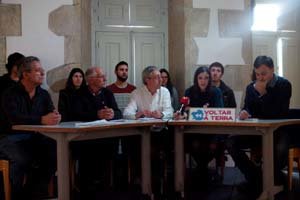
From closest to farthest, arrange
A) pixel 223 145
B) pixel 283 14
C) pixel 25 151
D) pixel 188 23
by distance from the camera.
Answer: pixel 25 151 → pixel 223 145 → pixel 188 23 → pixel 283 14

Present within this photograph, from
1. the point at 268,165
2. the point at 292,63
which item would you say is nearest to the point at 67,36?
the point at 268,165

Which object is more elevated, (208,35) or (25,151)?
(208,35)

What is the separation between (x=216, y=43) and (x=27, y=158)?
2646mm

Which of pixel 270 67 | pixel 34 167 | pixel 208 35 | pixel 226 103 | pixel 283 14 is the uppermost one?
pixel 283 14

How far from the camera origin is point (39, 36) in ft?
15.0

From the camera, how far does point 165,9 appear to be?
19.4 feet

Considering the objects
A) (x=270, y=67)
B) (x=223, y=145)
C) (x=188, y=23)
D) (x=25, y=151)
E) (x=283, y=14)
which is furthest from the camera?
(x=283, y=14)

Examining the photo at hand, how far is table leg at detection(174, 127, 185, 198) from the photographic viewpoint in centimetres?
351

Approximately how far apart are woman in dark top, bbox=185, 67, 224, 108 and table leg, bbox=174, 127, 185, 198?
0.65 m

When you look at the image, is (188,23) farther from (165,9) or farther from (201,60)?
(165,9)

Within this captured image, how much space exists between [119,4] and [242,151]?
9.69 ft

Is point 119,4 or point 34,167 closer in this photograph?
point 34,167

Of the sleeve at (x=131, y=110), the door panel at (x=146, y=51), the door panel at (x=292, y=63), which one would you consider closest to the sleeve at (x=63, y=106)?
the sleeve at (x=131, y=110)

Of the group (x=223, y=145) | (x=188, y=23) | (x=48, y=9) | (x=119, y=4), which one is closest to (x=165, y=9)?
(x=119, y=4)
